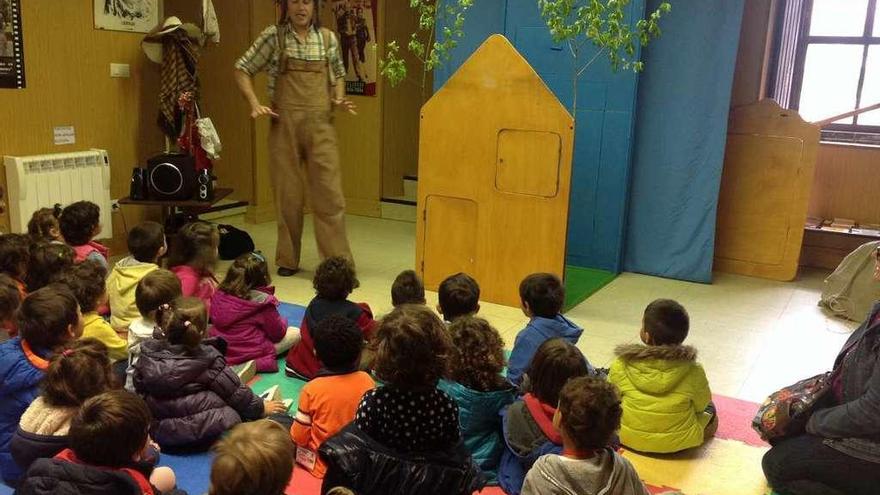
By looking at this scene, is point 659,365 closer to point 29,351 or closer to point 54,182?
point 29,351

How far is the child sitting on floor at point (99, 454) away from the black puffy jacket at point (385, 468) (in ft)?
1.48

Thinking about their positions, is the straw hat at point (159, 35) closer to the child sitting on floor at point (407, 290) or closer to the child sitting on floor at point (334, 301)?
the child sitting on floor at point (334, 301)

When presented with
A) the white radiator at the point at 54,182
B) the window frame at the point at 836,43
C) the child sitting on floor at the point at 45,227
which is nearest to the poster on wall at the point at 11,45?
the white radiator at the point at 54,182

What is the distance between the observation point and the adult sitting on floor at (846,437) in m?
2.38

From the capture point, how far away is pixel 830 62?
19.4 feet

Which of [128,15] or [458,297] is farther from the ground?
[128,15]

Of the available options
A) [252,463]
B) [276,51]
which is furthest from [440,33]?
[252,463]

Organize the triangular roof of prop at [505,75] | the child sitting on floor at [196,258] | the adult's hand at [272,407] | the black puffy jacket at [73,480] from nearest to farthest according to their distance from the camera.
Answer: the black puffy jacket at [73,480] < the adult's hand at [272,407] < the child sitting on floor at [196,258] < the triangular roof of prop at [505,75]

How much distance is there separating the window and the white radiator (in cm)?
489

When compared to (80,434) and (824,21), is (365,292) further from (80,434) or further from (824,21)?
(824,21)

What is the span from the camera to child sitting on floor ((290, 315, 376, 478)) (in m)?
2.34

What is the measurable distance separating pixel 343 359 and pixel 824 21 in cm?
516

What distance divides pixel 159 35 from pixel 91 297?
9.66 ft

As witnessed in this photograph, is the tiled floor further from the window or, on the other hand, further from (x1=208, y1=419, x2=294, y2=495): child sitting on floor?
(x1=208, y1=419, x2=294, y2=495): child sitting on floor
